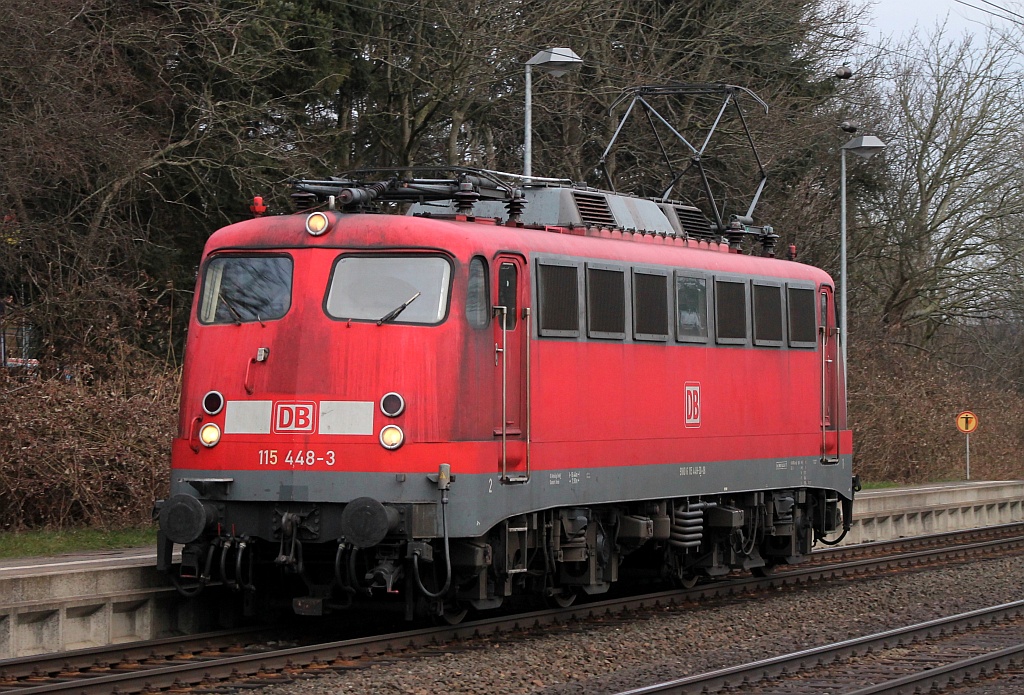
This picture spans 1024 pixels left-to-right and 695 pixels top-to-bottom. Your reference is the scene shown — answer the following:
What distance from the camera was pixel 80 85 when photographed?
779 inches

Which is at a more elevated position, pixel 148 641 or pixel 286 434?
pixel 286 434

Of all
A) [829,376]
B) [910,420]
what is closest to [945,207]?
[910,420]

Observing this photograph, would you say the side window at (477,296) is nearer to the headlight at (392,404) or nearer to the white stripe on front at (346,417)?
the headlight at (392,404)

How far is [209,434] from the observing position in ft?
39.2

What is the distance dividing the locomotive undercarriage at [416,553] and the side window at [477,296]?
1.52m

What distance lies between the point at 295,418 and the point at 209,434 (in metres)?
0.75

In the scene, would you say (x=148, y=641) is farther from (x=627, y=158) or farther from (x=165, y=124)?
(x=627, y=158)

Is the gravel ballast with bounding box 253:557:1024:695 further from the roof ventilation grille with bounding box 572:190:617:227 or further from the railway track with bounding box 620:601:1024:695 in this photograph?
the roof ventilation grille with bounding box 572:190:617:227

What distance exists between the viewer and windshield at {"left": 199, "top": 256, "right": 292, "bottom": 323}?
12117 millimetres

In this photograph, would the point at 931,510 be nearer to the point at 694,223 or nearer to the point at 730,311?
the point at 694,223

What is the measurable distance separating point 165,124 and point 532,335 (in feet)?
37.6

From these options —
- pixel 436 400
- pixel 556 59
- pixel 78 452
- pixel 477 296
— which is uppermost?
pixel 556 59

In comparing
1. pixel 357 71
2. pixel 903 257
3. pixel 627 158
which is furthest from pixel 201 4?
pixel 903 257

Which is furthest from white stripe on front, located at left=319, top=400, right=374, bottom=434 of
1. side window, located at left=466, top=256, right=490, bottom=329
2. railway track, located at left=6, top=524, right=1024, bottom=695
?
railway track, located at left=6, top=524, right=1024, bottom=695
